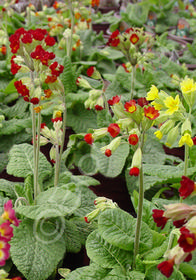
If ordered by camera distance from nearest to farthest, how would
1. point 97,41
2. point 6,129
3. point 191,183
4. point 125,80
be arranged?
1. point 191,183
2. point 6,129
3. point 125,80
4. point 97,41

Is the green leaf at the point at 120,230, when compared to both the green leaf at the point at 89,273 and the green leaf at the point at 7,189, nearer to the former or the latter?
the green leaf at the point at 89,273

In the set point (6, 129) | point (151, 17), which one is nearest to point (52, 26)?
point (6, 129)

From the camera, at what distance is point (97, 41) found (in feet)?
11.3

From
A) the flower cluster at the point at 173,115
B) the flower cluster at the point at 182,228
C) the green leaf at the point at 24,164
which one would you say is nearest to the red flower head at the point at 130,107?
the flower cluster at the point at 173,115

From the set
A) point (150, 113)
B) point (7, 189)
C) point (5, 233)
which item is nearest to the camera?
point (5, 233)

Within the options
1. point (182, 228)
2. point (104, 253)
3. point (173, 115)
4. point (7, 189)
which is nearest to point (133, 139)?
point (173, 115)

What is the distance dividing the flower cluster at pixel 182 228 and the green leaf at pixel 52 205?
52cm

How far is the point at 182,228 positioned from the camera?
0.78m

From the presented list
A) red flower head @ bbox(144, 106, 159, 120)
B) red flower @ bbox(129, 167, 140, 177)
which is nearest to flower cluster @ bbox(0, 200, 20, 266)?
red flower @ bbox(129, 167, 140, 177)

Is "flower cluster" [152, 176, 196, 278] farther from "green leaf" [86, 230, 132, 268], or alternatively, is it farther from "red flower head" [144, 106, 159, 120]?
"green leaf" [86, 230, 132, 268]

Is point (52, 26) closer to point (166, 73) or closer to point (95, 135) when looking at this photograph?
point (166, 73)

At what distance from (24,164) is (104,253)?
0.60 m

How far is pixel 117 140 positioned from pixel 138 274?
1.36 ft

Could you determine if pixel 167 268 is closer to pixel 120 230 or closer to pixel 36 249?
pixel 120 230
